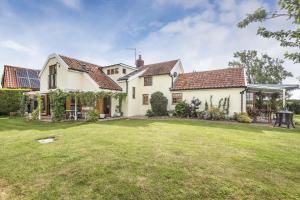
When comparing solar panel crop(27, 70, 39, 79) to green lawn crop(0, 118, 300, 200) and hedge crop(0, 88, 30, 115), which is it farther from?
green lawn crop(0, 118, 300, 200)

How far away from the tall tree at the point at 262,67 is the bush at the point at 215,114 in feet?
83.9

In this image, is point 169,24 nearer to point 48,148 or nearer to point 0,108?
point 48,148

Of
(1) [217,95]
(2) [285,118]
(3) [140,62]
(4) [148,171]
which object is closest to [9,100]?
(3) [140,62]

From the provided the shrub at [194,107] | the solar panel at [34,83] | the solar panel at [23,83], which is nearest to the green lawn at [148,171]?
the shrub at [194,107]

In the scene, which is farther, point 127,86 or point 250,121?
point 127,86

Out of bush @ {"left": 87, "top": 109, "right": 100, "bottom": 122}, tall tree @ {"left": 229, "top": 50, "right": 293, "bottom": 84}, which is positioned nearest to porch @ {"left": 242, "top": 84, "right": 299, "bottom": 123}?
bush @ {"left": 87, "top": 109, "right": 100, "bottom": 122}

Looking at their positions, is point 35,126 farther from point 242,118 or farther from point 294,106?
point 294,106

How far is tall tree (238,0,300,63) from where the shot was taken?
3.15 meters

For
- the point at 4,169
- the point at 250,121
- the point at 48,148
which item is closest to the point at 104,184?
the point at 4,169

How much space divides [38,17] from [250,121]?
18452 millimetres

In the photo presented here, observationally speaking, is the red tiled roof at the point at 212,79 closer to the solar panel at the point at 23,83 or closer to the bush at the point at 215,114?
the bush at the point at 215,114

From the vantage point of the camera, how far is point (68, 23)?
47.2 feet

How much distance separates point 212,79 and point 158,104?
256 inches

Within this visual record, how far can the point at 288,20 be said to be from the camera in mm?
3785
